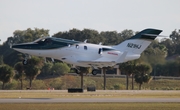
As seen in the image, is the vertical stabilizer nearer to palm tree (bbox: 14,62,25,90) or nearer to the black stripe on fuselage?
the black stripe on fuselage

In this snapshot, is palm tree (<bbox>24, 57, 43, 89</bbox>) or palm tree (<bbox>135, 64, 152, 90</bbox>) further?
palm tree (<bbox>24, 57, 43, 89</bbox>)

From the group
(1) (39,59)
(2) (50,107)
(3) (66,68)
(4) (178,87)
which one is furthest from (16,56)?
(2) (50,107)

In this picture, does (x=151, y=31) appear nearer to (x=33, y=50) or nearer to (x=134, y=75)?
(x=33, y=50)

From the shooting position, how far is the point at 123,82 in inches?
4963

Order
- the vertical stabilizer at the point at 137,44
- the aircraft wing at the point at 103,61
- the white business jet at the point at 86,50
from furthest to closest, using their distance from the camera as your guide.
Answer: the vertical stabilizer at the point at 137,44 → the aircraft wing at the point at 103,61 → the white business jet at the point at 86,50

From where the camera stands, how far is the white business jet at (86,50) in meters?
72.7

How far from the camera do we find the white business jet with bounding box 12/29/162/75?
72.7m

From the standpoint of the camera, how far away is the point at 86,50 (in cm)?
7488

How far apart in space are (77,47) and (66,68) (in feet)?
195

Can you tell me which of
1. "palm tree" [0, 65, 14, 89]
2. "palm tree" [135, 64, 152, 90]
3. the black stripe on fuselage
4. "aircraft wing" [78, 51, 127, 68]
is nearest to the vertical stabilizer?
"aircraft wing" [78, 51, 127, 68]

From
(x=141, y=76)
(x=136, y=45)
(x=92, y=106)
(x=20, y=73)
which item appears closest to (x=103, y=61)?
(x=136, y=45)

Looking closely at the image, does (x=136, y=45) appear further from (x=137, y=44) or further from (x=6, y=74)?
(x=6, y=74)

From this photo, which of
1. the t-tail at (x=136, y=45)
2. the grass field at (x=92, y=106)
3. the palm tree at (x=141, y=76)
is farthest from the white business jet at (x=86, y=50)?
the palm tree at (x=141, y=76)

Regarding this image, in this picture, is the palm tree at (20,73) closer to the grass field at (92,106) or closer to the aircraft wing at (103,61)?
the aircraft wing at (103,61)
